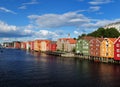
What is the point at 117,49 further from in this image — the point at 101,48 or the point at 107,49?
the point at 101,48

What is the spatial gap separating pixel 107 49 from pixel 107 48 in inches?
17.8

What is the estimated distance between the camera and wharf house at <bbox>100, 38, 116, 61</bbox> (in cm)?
10362

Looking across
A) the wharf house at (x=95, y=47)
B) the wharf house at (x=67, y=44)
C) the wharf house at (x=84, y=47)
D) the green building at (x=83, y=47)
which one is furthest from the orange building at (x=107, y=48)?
the wharf house at (x=67, y=44)

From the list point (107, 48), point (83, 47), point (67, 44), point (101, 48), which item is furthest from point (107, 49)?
point (67, 44)

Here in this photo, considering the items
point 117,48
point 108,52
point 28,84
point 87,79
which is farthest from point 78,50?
point 28,84

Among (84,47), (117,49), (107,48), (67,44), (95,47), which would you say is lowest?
(117,49)

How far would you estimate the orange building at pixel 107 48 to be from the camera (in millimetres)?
103688

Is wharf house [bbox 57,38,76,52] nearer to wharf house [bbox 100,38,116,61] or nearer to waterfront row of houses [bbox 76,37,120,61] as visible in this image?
waterfront row of houses [bbox 76,37,120,61]

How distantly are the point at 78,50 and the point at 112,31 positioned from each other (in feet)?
75.6

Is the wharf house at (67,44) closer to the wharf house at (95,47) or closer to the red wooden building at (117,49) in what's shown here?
the wharf house at (95,47)

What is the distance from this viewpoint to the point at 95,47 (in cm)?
11925

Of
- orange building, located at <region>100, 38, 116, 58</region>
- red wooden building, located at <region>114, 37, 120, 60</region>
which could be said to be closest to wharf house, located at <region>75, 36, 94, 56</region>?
orange building, located at <region>100, 38, 116, 58</region>

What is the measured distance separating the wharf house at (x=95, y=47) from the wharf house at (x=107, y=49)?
345 centimetres

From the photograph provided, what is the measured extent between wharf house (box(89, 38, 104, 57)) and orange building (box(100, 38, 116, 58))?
3436mm
